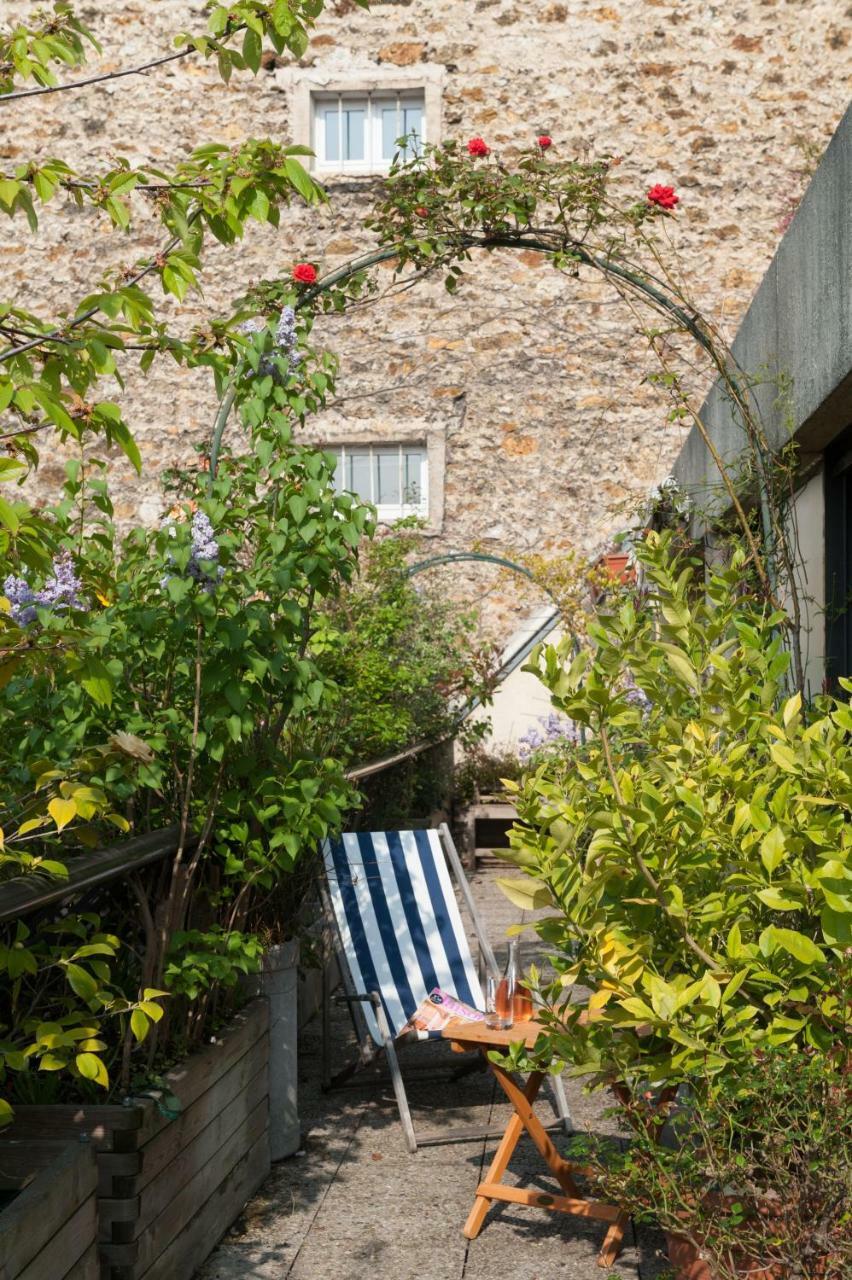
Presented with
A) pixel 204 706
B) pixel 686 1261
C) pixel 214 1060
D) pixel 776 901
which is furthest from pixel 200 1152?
pixel 776 901

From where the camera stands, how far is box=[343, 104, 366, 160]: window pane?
10.4m

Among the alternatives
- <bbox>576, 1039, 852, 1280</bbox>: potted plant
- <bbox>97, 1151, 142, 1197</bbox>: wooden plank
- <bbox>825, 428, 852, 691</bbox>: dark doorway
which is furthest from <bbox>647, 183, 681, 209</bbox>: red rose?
<bbox>97, 1151, 142, 1197</bbox>: wooden plank

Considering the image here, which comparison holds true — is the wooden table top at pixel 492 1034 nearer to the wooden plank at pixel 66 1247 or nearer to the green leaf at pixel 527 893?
the green leaf at pixel 527 893

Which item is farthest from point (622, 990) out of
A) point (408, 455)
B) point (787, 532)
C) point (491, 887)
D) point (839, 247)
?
point (408, 455)

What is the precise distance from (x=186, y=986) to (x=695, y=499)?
374 centimetres

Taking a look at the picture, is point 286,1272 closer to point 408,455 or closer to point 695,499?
point 695,499

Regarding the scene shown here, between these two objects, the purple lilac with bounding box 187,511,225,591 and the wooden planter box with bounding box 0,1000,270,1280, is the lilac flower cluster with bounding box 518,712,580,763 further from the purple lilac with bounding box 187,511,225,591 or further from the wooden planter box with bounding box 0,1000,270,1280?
the purple lilac with bounding box 187,511,225,591

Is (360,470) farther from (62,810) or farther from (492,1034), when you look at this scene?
(62,810)

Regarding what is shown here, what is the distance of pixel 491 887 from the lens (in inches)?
315

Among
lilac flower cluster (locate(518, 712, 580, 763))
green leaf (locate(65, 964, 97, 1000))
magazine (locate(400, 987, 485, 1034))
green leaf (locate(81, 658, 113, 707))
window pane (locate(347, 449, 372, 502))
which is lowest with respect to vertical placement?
magazine (locate(400, 987, 485, 1034))

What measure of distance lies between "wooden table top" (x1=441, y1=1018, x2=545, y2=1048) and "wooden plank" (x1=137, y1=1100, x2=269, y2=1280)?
522mm

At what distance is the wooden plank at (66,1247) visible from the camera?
2043 millimetres

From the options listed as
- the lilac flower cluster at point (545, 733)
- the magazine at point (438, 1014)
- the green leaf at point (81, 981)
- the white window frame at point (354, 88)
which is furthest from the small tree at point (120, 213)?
the white window frame at point (354, 88)

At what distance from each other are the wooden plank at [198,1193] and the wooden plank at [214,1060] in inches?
6.6
